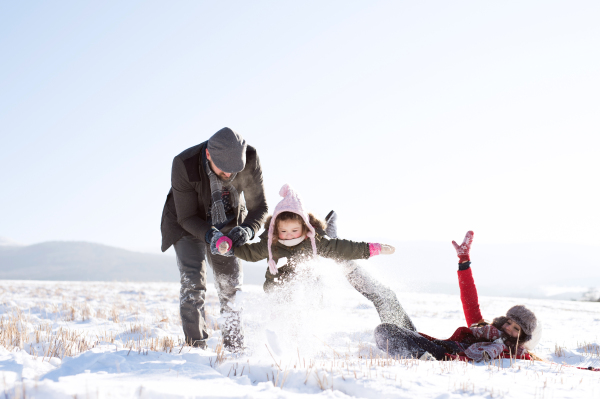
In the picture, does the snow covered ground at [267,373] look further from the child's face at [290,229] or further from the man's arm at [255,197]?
the man's arm at [255,197]

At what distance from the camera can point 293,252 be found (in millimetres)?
3824

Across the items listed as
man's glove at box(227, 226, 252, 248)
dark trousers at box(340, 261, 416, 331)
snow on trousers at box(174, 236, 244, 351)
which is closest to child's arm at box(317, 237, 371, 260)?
dark trousers at box(340, 261, 416, 331)

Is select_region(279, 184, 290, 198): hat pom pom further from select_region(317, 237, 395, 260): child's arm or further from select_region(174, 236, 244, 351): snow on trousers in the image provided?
select_region(174, 236, 244, 351): snow on trousers

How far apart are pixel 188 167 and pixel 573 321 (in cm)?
796

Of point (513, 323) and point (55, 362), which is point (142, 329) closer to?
point (55, 362)

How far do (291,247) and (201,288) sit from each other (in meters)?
0.94

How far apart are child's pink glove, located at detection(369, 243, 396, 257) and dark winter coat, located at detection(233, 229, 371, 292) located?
0.13 feet

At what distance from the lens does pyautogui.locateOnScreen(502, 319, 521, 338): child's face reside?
3590 millimetres

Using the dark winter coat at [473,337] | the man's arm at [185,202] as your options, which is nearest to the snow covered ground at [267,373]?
the dark winter coat at [473,337]

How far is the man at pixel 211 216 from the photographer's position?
136 inches

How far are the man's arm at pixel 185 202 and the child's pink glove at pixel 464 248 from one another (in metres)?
2.65

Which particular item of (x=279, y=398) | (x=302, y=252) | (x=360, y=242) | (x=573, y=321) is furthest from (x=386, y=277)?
(x=573, y=321)

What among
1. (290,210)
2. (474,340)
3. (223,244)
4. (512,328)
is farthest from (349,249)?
(512,328)

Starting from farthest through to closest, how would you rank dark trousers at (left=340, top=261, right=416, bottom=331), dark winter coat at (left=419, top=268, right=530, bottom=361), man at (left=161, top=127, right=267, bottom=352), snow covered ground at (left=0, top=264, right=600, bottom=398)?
dark trousers at (left=340, top=261, right=416, bottom=331), man at (left=161, top=127, right=267, bottom=352), dark winter coat at (left=419, top=268, right=530, bottom=361), snow covered ground at (left=0, top=264, right=600, bottom=398)
